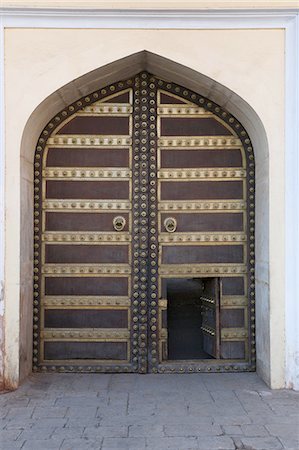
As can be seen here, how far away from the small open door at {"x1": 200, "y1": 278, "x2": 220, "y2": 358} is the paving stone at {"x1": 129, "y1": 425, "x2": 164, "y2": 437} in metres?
1.34

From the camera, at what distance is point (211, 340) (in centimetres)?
454

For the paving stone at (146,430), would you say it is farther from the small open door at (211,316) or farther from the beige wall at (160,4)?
the beige wall at (160,4)

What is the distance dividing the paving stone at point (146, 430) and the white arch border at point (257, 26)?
1.24 meters

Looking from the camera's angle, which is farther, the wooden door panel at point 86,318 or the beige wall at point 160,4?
the wooden door panel at point 86,318

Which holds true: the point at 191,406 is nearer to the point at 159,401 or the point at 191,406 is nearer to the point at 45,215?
the point at 159,401

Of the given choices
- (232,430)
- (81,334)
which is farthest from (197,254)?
(232,430)

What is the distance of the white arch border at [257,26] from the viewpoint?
3.92 meters

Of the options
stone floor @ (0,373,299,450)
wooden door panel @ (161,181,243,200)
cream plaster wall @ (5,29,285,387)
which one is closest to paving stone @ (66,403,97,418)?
stone floor @ (0,373,299,450)

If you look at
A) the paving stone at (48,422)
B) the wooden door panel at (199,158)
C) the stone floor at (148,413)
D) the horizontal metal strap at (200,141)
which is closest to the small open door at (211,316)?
the stone floor at (148,413)

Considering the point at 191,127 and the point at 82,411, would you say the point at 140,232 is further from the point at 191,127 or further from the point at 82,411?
the point at 82,411

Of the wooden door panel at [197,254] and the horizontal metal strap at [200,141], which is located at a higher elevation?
the horizontal metal strap at [200,141]

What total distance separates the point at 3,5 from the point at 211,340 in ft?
10.6

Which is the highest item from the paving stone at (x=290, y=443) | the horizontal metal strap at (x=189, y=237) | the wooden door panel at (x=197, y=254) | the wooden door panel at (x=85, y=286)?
the horizontal metal strap at (x=189, y=237)

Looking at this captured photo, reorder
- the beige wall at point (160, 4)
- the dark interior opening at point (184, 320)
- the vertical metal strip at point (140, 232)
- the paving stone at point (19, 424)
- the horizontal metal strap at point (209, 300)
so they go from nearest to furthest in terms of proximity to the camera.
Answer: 1. the paving stone at point (19, 424)
2. the beige wall at point (160, 4)
3. the vertical metal strip at point (140, 232)
4. the horizontal metal strap at point (209, 300)
5. the dark interior opening at point (184, 320)
